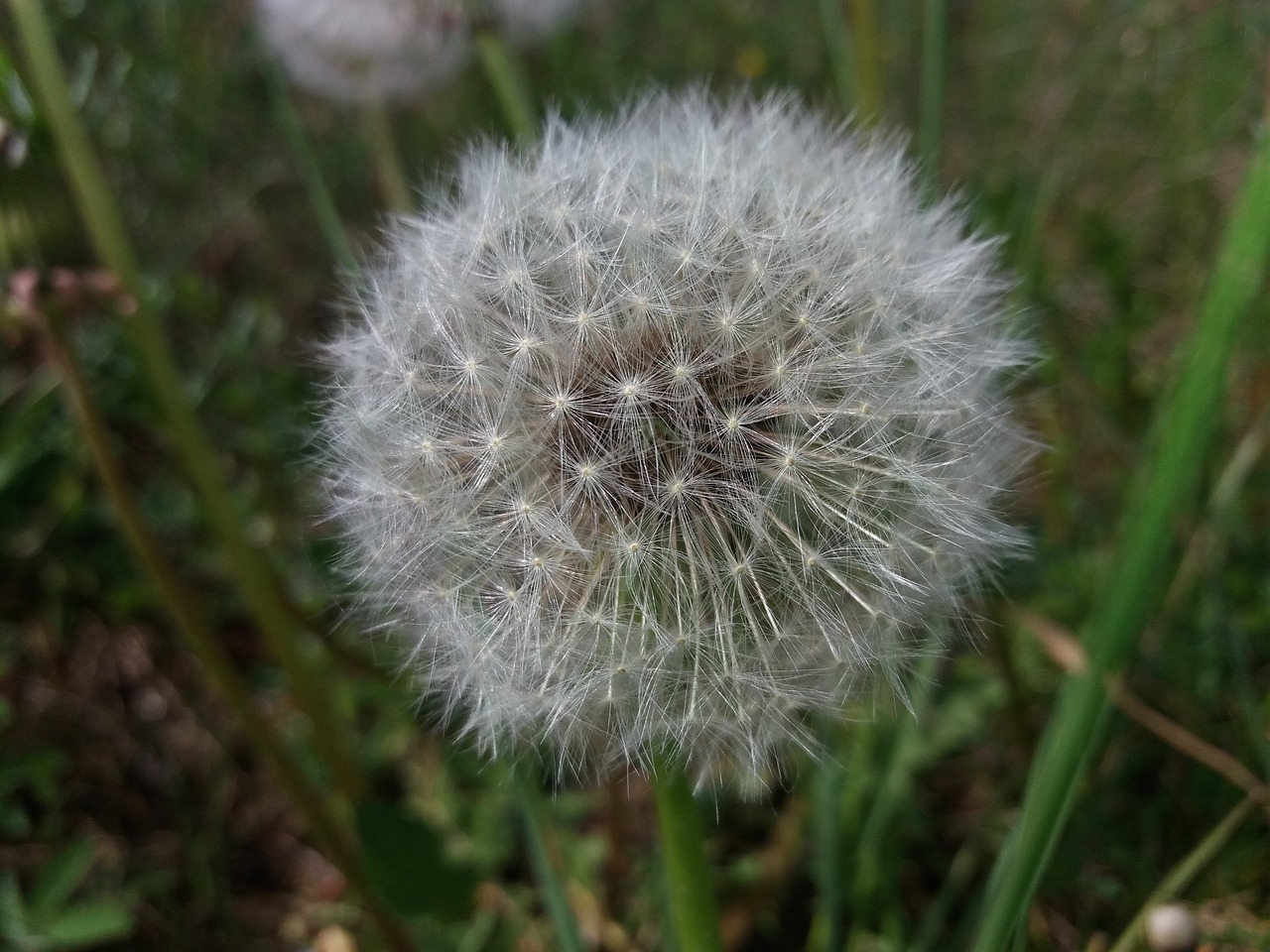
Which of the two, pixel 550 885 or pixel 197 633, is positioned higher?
pixel 197 633

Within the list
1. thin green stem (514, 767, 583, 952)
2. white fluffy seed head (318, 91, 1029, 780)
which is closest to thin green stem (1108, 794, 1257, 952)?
white fluffy seed head (318, 91, 1029, 780)

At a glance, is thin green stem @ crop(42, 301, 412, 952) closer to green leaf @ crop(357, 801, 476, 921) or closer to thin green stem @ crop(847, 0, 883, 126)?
green leaf @ crop(357, 801, 476, 921)

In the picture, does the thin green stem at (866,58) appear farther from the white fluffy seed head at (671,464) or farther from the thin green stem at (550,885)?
the thin green stem at (550,885)

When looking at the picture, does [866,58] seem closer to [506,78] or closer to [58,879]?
[506,78]

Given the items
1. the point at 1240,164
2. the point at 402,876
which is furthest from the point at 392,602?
the point at 1240,164

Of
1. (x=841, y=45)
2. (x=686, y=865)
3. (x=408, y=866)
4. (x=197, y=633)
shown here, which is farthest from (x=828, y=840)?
(x=841, y=45)

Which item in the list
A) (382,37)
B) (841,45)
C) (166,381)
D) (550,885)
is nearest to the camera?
(550,885)

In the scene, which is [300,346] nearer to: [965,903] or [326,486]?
[326,486]
